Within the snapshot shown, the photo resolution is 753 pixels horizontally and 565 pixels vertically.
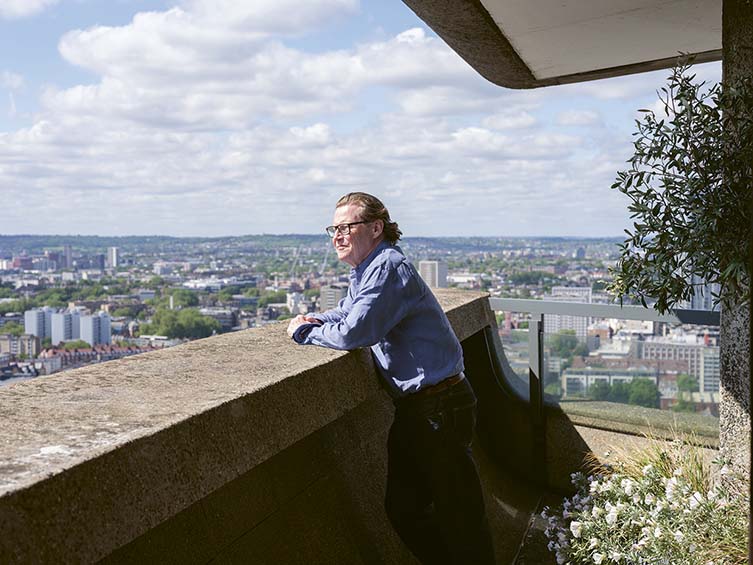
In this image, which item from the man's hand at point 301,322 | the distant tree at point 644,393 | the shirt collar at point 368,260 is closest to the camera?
the shirt collar at point 368,260

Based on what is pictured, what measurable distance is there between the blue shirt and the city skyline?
48.6 meters

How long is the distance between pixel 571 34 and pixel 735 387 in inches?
77.2

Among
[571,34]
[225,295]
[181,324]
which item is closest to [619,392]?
[571,34]

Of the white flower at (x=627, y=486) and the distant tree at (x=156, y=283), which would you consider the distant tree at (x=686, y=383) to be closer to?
the white flower at (x=627, y=486)

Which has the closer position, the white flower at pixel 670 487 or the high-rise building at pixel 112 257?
the white flower at pixel 670 487

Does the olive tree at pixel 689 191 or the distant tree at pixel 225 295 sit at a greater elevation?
the olive tree at pixel 689 191

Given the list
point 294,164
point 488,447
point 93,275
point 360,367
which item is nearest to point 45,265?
point 93,275

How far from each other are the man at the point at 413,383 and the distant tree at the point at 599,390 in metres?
2.01

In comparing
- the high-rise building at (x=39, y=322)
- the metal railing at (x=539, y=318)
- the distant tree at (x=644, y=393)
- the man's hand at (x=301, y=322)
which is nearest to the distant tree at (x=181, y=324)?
the high-rise building at (x=39, y=322)

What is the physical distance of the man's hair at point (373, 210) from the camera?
9.52 feet

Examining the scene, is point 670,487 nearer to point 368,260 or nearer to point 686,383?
point 686,383

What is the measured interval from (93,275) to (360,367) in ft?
70.7

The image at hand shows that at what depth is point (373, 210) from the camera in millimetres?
2916

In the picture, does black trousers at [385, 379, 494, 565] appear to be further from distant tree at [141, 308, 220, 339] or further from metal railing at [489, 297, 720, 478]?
distant tree at [141, 308, 220, 339]
